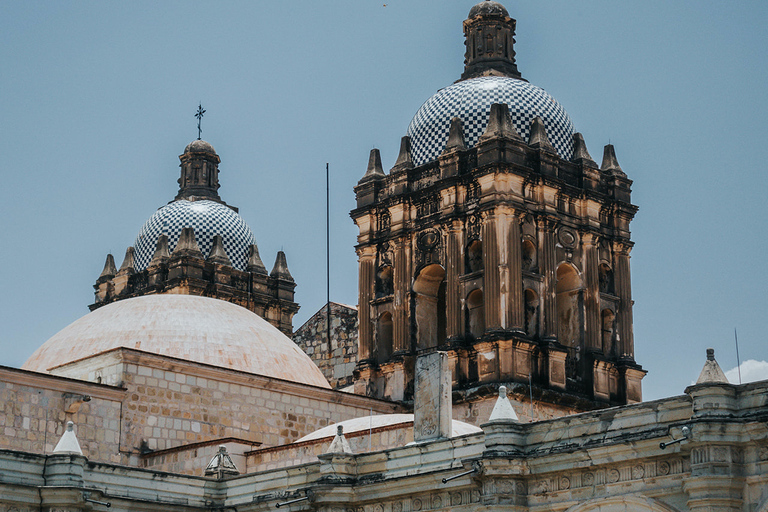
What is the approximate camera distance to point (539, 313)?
105 ft

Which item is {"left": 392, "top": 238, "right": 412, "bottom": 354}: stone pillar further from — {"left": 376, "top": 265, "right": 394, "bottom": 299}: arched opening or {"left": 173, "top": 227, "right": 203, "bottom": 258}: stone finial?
{"left": 173, "top": 227, "right": 203, "bottom": 258}: stone finial

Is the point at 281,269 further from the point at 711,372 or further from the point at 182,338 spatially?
the point at 711,372

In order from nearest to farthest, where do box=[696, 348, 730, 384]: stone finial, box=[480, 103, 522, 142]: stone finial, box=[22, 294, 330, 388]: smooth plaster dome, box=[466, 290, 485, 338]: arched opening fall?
box=[696, 348, 730, 384]: stone finial < box=[22, 294, 330, 388]: smooth plaster dome < box=[466, 290, 485, 338]: arched opening < box=[480, 103, 522, 142]: stone finial

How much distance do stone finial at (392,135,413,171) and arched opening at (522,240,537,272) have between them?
4.24 meters

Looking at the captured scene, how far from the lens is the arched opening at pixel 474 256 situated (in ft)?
107

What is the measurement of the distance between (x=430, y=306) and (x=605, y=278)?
4762 mm

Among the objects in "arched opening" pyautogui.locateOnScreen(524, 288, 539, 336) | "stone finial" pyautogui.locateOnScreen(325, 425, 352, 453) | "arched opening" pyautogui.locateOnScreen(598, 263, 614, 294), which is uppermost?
"arched opening" pyautogui.locateOnScreen(598, 263, 614, 294)

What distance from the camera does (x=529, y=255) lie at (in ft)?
108

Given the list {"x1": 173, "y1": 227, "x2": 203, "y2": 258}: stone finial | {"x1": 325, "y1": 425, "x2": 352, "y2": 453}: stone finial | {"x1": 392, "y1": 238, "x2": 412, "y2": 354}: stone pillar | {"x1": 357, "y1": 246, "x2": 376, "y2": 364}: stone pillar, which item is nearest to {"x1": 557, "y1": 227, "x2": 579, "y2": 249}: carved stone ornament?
{"x1": 392, "y1": 238, "x2": 412, "y2": 354}: stone pillar

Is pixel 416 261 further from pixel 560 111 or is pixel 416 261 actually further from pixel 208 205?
pixel 208 205

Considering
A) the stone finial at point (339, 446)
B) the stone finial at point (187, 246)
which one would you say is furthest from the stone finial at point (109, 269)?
the stone finial at point (339, 446)

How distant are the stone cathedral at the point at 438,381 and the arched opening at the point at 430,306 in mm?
66

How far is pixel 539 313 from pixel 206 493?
11.4 meters

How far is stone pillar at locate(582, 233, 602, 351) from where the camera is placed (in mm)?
33344
